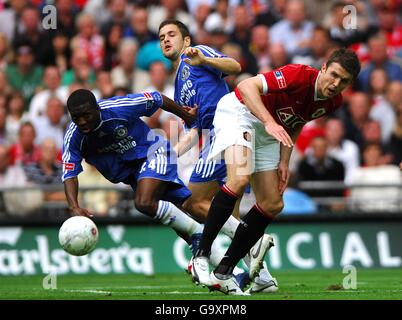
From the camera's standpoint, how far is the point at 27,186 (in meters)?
15.4

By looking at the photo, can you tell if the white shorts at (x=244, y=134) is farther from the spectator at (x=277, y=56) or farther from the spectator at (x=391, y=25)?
the spectator at (x=391, y=25)

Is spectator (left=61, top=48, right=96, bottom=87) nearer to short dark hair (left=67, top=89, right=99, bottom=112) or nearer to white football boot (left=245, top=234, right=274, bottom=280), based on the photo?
short dark hair (left=67, top=89, right=99, bottom=112)

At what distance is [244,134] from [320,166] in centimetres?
664

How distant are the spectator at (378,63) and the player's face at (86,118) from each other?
795 centimetres

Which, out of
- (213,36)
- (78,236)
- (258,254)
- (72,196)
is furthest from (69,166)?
(213,36)

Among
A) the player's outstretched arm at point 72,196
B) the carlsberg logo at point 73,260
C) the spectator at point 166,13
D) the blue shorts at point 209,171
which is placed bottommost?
the carlsberg logo at point 73,260

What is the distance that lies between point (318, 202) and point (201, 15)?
4.62 m

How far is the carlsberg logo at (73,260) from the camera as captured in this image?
602 inches

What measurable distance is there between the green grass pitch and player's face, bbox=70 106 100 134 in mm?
1608

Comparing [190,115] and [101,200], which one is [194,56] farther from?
[101,200]

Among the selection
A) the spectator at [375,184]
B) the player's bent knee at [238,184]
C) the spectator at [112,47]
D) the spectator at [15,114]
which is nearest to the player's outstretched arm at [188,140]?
the player's bent knee at [238,184]

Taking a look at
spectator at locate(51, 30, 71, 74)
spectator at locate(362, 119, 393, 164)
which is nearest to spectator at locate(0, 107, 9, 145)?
spectator at locate(51, 30, 71, 74)

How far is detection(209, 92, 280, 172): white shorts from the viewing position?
373 inches

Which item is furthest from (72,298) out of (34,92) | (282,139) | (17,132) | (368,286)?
(34,92)
